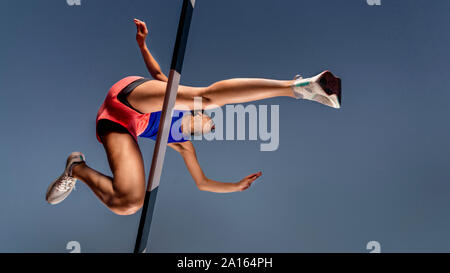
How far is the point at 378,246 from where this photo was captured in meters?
1.58

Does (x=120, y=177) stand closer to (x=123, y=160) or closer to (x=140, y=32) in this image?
(x=123, y=160)

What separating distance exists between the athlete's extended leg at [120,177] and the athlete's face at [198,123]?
0.25m

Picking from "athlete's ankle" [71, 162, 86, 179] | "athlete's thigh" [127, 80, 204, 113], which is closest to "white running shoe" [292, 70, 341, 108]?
"athlete's thigh" [127, 80, 204, 113]

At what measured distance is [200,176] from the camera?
4.42 ft

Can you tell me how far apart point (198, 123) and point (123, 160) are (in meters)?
0.34

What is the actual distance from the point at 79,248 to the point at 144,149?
1.95 feet

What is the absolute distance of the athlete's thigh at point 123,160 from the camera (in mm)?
890

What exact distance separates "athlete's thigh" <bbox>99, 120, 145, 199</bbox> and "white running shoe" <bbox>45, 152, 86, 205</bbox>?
0.42 ft

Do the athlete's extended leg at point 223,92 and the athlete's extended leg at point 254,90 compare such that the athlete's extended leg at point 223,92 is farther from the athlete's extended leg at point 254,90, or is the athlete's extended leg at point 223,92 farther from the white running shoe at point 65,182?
the white running shoe at point 65,182

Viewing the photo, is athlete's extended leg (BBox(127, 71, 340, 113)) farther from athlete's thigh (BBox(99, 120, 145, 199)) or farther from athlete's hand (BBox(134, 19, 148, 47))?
athlete's hand (BBox(134, 19, 148, 47))

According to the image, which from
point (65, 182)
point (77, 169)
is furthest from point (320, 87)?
point (65, 182)
